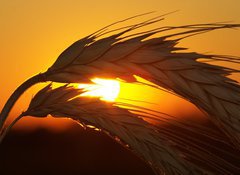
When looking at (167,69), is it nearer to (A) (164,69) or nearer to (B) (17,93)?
(A) (164,69)

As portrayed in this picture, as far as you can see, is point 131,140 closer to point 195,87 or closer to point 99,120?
point 99,120

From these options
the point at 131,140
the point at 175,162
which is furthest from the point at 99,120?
the point at 175,162

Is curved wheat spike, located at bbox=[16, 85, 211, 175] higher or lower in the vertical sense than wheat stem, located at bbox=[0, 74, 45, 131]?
lower

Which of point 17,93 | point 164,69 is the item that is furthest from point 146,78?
point 17,93

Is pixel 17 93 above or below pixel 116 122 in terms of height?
above
